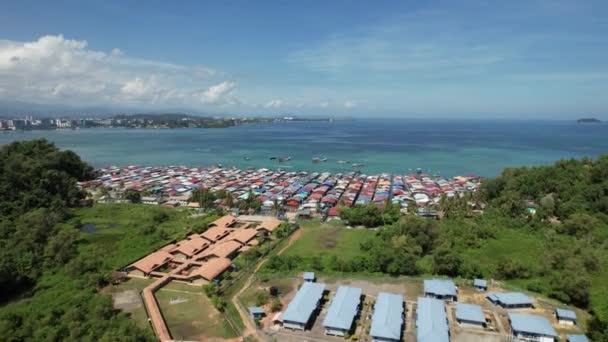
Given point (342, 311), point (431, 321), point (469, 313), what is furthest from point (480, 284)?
point (342, 311)

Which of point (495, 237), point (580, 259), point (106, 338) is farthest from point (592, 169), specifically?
point (106, 338)

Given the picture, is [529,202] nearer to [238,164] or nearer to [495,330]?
[495,330]

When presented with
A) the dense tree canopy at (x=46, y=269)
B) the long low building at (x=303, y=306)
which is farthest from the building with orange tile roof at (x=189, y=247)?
the long low building at (x=303, y=306)

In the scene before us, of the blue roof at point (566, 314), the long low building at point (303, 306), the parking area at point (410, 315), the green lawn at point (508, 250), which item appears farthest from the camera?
the green lawn at point (508, 250)

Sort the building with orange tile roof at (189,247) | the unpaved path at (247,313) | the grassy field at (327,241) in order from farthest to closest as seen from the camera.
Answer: the grassy field at (327,241) < the building with orange tile roof at (189,247) < the unpaved path at (247,313)

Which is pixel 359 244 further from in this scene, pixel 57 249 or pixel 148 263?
pixel 57 249

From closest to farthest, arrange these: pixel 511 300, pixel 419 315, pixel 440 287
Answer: pixel 419 315
pixel 511 300
pixel 440 287

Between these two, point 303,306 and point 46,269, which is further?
point 46,269

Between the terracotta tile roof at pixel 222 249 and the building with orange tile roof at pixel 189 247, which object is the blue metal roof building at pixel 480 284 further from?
the building with orange tile roof at pixel 189 247
